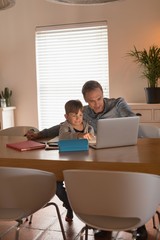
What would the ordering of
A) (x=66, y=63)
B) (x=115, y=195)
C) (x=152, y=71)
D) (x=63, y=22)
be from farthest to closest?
1. (x=66, y=63)
2. (x=63, y=22)
3. (x=152, y=71)
4. (x=115, y=195)

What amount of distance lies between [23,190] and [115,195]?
53 centimetres

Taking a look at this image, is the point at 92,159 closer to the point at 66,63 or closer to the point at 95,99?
the point at 95,99

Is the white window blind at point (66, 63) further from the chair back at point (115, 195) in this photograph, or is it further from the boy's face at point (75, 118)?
the chair back at point (115, 195)

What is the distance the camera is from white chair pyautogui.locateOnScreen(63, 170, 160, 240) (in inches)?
60.7

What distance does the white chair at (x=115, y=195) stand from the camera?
1.54 m

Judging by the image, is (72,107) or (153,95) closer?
(72,107)

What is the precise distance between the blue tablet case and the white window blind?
3.12m

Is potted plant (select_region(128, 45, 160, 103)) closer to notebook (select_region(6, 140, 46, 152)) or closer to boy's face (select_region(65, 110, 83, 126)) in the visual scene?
boy's face (select_region(65, 110, 83, 126))

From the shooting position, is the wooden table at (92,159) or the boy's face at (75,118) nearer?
the wooden table at (92,159)

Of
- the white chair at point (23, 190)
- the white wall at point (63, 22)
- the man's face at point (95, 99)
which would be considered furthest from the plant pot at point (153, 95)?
the white chair at point (23, 190)

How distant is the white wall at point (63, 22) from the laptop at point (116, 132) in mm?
2833

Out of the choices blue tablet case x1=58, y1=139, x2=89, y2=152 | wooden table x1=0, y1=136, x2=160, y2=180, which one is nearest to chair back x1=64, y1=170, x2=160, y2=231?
wooden table x1=0, y1=136, x2=160, y2=180

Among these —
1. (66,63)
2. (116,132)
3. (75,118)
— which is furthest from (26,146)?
(66,63)

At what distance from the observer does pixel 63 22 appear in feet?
16.7
